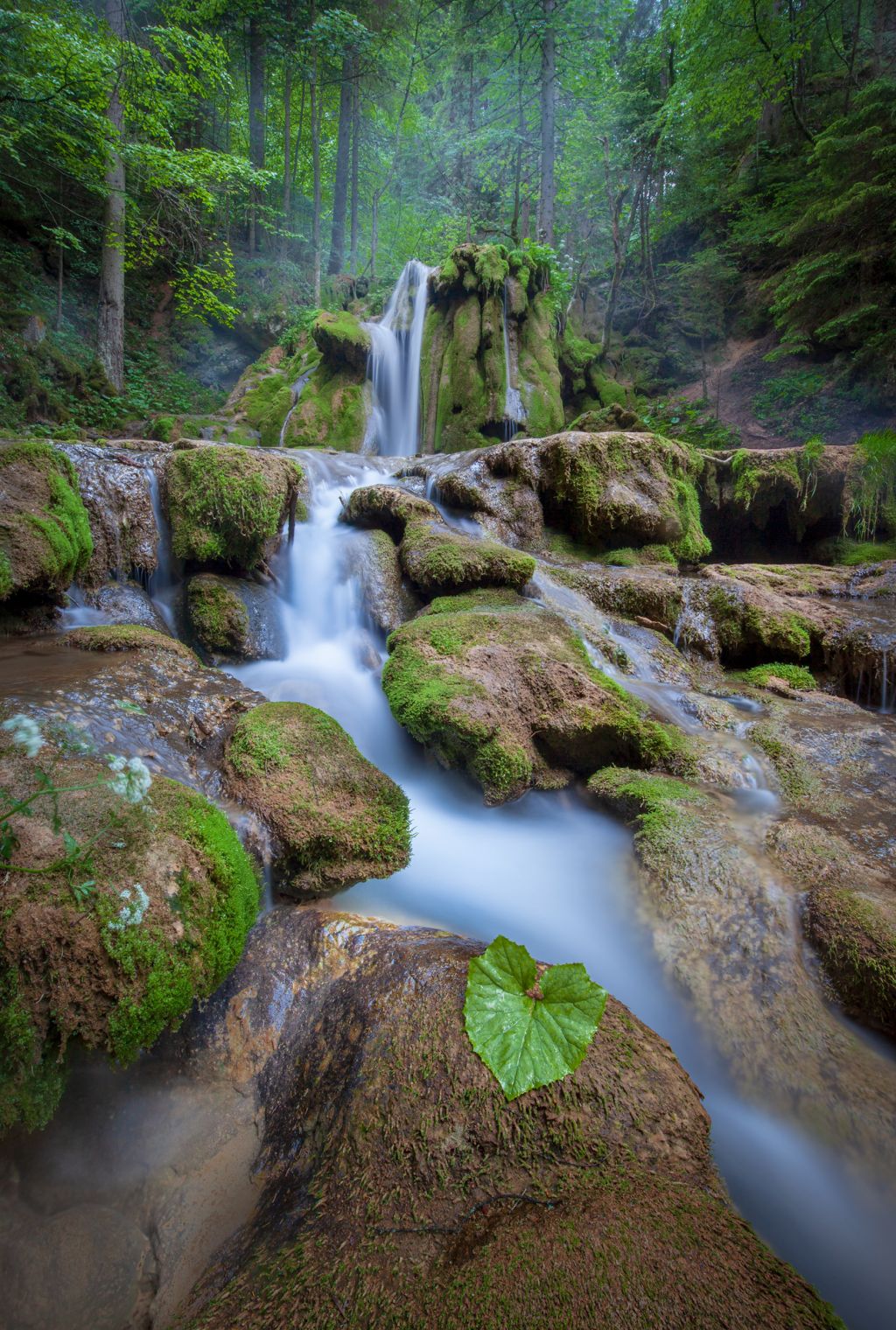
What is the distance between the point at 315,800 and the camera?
112 inches

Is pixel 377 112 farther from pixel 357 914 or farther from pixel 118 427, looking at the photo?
pixel 357 914

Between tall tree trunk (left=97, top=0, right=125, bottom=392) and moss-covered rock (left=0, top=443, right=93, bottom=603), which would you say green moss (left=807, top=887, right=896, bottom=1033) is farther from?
tall tree trunk (left=97, top=0, right=125, bottom=392)

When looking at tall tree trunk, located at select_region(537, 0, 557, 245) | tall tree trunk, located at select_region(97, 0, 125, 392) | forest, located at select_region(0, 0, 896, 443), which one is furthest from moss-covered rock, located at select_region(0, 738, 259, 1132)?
tall tree trunk, located at select_region(537, 0, 557, 245)

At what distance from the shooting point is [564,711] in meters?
3.94

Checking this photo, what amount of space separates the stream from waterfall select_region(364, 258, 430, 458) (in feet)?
27.0

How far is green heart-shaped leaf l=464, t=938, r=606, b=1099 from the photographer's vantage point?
161 cm

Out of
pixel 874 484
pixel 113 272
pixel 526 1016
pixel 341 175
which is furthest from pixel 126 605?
pixel 341 175

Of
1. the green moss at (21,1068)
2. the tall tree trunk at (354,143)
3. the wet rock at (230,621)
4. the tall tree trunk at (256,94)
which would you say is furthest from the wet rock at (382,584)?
the tall tree trunk at (354,143)

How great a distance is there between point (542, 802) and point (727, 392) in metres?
13.7

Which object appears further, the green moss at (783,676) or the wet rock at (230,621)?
the green moss at (783,676)

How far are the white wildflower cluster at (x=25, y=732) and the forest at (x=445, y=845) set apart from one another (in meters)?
0.05

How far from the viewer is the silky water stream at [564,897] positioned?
176 centimetres

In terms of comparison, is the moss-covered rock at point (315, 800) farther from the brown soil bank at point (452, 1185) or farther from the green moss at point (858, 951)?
the green moss at point (858, 951)

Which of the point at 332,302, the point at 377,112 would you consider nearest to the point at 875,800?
the point at 332,302
